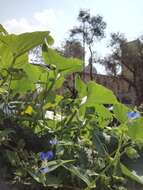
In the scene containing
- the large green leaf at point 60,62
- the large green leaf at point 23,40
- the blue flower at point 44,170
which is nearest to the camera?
the blue flower at point 44,170

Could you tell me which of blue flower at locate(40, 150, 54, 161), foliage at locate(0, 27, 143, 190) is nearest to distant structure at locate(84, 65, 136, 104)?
foliage at locate(0, 27, 143, 190)

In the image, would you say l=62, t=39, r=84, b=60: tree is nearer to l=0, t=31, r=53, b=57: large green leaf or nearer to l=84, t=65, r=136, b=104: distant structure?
l=84, t=65, r=136, b=104: distant structure

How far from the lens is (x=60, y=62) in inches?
47.0

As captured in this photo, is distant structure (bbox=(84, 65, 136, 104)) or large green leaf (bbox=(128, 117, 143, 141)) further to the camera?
distant structure (bbox=(84, 65, 136, 104))

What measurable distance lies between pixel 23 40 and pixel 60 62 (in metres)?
0.16

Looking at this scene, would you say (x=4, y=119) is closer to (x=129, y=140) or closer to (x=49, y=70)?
(x=49, y=70)

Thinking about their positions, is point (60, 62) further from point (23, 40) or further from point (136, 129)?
point (136, 129)

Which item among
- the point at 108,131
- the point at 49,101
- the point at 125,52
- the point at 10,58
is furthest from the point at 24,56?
the point at 125,52

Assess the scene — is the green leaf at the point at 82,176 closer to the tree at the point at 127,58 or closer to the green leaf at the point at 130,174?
the green leaf at the point at 130,174

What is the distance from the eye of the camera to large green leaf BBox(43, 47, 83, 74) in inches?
46.4

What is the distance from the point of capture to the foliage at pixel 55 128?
0.99 m

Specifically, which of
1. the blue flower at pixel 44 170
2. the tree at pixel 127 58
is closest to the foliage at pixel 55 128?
the blue flower at pixel 44 170

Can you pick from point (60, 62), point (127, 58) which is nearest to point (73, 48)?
point (127, 58)

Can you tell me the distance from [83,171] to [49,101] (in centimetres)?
31
